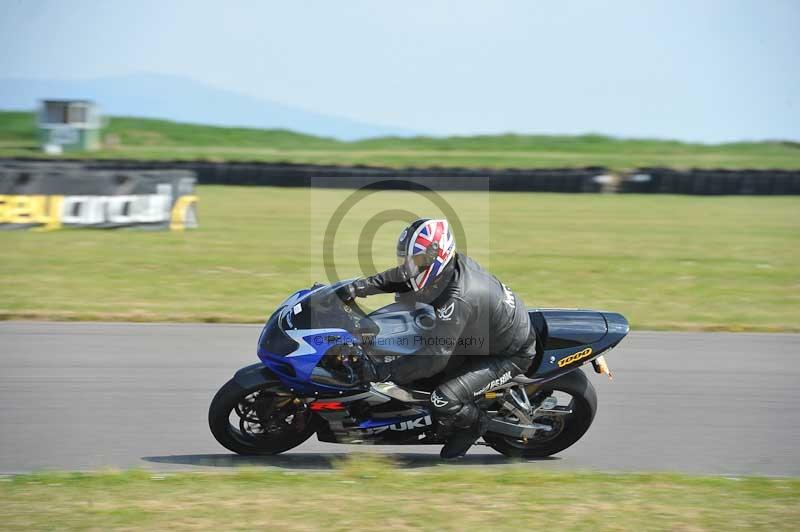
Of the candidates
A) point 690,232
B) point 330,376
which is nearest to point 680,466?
point 330,376

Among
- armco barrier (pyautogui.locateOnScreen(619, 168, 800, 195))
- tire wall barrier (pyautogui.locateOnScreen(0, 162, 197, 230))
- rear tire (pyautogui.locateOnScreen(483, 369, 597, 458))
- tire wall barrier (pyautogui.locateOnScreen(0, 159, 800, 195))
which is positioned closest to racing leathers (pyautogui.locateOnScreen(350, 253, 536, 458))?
rear tire (pyautogui.locateOnScreen(483, 369, 597, 458))

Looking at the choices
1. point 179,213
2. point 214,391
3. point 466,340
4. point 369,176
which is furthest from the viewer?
point 369,176

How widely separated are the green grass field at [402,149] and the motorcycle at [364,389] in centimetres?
3957

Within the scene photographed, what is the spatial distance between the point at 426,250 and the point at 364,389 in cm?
97

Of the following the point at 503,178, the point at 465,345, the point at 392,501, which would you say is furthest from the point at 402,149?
the point at 392,501

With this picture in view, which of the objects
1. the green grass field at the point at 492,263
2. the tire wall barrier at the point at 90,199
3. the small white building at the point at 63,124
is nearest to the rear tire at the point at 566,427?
the green grass field at the point at 492,263

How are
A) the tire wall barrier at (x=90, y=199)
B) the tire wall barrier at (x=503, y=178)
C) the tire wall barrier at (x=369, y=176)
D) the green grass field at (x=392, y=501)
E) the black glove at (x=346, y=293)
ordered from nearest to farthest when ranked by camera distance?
the green grass field at (x=392, y=501) → the black glove at (x=346, y=293) → the tire wall barrier at (x=90, y=199) → the tire wall barrier at (x=503, y=178) → the tire wall barrier at (x=369, y=176)

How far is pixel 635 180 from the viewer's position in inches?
1259

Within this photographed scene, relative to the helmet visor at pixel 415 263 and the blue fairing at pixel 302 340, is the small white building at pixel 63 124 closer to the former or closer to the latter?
the blue fairing at pixel 302 340

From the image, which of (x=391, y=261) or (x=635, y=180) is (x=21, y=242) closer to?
(x=391, y=261)

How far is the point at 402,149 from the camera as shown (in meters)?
60.5

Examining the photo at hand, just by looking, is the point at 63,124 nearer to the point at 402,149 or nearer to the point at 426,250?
the point at 402,149

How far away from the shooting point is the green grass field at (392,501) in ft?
14.7

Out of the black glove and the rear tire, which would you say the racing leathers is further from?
the rear tire
